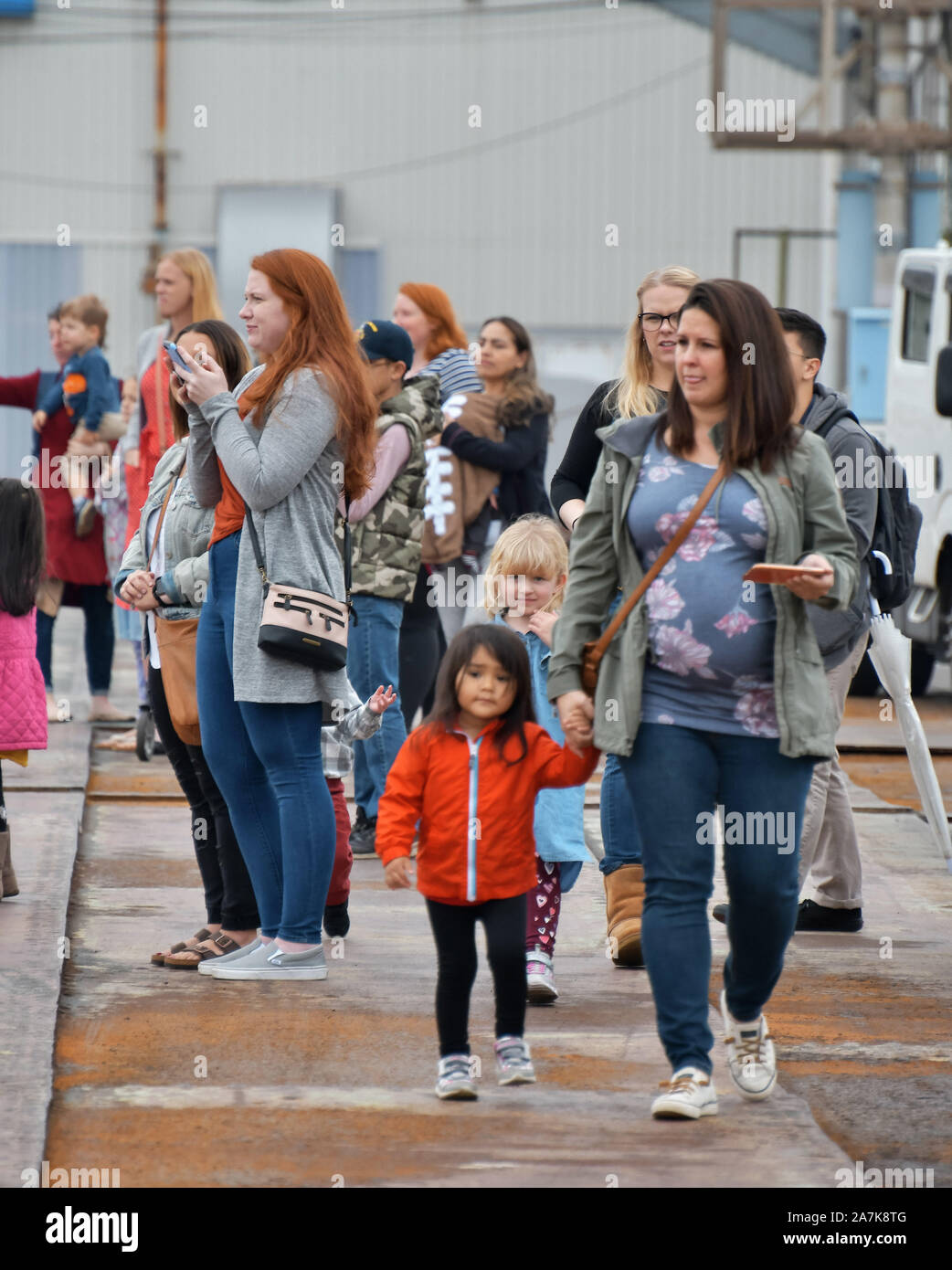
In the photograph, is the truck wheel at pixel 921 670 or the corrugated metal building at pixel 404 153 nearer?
the truck wheel at pixel 921 670

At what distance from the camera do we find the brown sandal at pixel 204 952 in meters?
5.53

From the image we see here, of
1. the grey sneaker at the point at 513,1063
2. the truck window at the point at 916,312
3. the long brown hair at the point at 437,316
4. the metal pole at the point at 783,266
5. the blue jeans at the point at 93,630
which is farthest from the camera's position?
the metal pole at the point at 783,266

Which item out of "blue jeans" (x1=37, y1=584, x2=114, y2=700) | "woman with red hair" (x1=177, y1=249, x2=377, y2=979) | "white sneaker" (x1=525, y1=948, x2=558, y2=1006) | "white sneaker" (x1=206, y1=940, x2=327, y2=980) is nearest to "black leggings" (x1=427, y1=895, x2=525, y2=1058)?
"white sneaker" (x1=525, y1=948, x2=558, y2=1006)

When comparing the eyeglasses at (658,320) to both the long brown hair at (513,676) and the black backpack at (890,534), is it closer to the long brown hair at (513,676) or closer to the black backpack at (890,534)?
the black backpack at (890,534)

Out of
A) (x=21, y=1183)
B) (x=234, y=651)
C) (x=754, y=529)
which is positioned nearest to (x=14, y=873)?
(x=234, y=651)

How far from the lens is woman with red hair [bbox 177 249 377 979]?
5.04 m

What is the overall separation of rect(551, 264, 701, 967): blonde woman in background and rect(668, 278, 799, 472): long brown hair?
1.19 meters

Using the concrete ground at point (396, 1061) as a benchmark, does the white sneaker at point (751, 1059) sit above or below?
above

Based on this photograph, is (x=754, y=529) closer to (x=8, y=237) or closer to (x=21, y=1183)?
(x=21, y=1183)

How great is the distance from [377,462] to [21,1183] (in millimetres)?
3595

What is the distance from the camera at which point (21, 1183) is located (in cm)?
371

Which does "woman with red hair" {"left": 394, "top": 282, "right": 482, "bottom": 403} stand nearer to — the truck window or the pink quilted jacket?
the pink quilted jacket

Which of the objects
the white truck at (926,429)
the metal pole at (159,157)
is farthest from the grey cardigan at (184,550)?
the metal pole at (159,157)

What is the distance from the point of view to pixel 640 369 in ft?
18.2
